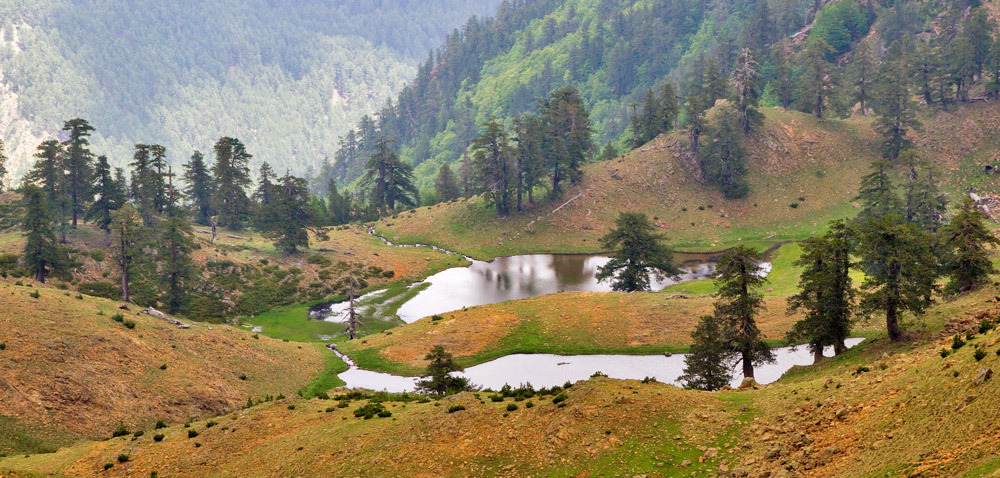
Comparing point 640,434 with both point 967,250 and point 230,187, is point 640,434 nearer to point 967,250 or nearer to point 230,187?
point 967,250

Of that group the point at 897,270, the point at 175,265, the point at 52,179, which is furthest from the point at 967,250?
the point at 52,179

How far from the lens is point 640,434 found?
3222 centimetres

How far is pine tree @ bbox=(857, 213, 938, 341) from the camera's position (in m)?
44.2

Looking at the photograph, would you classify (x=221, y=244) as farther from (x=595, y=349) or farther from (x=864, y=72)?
(x=864, y=72)

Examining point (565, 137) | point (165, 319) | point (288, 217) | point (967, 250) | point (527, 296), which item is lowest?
point (967, 250)

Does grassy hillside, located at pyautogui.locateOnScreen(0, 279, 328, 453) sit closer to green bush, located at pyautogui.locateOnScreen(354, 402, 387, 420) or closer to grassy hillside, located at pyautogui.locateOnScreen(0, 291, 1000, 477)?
grassy hillside, located at pyautogui.locateOnScreen(0, 291, 1000, 477)

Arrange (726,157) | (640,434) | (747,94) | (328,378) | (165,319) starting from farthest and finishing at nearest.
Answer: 1. (747,94)
2. (726,157)
3. (328,378)
4. (165,319)
5. (640,434)

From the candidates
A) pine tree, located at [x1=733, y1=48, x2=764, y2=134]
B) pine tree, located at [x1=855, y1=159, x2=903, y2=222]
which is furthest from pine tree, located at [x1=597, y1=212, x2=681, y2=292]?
pine tree, located at [x1=733, y1=48, x2=764, y2=134]

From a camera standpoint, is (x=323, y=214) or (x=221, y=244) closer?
(x=221, y=244)

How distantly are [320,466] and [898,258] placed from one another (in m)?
40.3

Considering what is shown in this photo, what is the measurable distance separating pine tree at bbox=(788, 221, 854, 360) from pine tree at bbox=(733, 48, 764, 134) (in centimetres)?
10088

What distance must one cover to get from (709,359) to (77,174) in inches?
3894

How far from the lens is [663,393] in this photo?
36.1 metres

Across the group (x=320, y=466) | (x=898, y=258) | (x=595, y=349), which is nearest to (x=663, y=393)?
(x=320, y=466)
